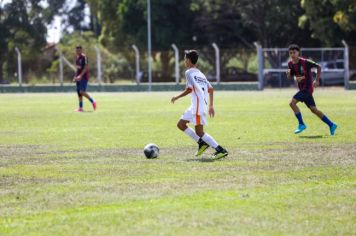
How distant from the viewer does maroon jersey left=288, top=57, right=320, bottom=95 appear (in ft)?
55.7

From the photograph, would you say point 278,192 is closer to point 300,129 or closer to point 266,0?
point 300,129

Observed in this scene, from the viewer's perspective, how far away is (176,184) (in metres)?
9.70

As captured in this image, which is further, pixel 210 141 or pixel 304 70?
pixel 304 70

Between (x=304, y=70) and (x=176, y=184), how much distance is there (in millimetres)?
7894

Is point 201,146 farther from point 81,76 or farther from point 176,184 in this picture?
point 81,76

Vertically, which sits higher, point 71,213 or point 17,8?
point 17,8

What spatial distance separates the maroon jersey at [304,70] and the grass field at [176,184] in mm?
916

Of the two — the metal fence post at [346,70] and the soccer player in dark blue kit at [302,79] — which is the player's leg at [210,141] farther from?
the metal fence post at [346,70]

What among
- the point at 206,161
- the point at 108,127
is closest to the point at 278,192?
the point at 206,161

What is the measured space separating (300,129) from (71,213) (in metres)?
9.28

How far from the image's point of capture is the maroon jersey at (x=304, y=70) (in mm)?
16984

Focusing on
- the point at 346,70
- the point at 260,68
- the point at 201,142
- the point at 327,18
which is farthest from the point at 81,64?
the point at 327,18

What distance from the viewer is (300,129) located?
16.7 metres

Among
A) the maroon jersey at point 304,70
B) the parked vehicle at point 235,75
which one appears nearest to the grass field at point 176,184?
the maroon jersey at point 304,70
